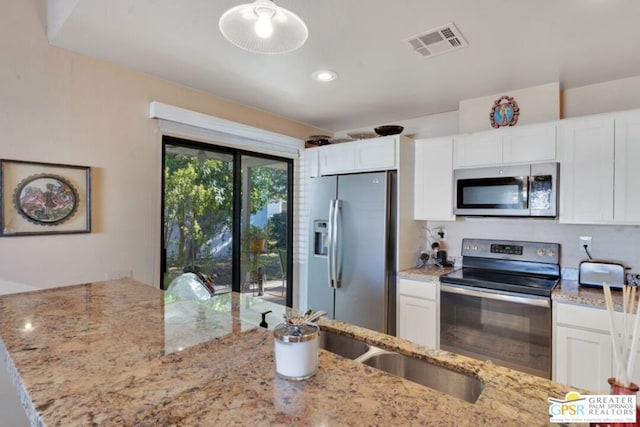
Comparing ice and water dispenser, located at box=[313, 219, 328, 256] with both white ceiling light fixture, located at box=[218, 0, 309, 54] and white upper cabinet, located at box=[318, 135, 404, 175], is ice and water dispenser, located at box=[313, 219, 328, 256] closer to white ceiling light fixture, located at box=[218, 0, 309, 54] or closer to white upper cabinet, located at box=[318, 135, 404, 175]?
white upper cabinet, located at box=[318, 135, 404, 175]

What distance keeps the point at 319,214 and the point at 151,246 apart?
162 cm

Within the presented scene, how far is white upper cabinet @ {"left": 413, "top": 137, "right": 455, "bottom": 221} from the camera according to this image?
2.97 meters

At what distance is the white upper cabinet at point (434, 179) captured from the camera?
2975 millimetres

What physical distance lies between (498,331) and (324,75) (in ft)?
7.58

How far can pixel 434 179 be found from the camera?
10.0 ft

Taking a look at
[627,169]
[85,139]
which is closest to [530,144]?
[627,169]

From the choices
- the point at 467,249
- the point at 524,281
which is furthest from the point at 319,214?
the point at 524,281

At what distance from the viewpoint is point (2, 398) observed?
1880 millimetres

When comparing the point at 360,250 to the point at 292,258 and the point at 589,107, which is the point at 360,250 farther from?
the point at 589,107

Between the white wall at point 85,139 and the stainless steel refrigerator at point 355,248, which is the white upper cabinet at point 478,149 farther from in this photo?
the white wall at point 85,139

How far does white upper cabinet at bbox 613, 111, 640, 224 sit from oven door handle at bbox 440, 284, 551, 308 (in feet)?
2.47

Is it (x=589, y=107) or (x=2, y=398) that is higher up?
(x=589, y=107)

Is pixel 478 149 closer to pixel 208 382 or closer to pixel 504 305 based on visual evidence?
pixel 504 305

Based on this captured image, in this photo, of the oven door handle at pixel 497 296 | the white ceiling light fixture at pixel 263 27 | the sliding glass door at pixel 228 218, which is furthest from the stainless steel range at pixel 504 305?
the white ceiling light fixture at pixel 263 27
